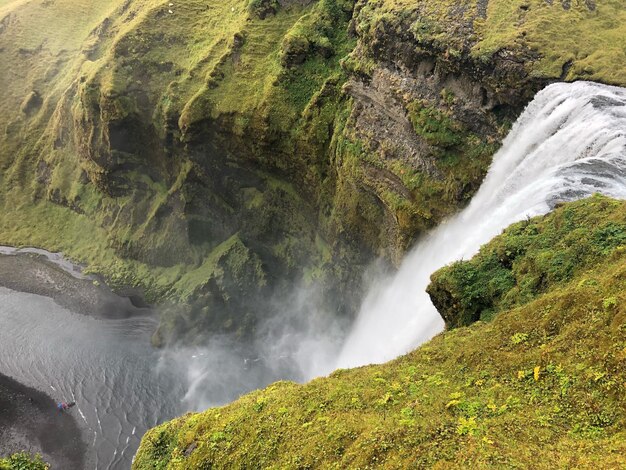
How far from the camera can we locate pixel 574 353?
10023 millimetres

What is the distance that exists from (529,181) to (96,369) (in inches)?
1325

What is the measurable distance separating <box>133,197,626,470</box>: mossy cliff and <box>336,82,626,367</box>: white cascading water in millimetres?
2811

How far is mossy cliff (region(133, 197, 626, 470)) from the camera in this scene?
29.5 feet

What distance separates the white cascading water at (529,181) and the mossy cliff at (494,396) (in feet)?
9.22

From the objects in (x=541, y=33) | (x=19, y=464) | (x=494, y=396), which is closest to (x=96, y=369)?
(x=19, y=464)

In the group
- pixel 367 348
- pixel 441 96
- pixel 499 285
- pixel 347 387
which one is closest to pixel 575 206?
pixel 499 285

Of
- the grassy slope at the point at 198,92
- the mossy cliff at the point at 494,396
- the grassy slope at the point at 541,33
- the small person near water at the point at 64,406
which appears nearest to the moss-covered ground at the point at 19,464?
the mossy cliff at the point at 494,396

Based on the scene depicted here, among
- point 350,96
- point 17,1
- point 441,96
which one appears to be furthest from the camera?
point 17,1

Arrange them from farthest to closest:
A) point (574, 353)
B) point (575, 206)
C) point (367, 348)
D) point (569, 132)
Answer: point (367, 348), point (569, 132), point (575, 206), point (574, 353)

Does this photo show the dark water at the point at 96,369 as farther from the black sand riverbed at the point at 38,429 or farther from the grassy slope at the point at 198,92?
the grassy slope at the point at 198,92

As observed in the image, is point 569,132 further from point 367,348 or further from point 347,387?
point 367,348

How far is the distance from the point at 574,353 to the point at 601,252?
12.6 feet

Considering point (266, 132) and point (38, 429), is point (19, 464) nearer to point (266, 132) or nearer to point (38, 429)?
point (38, 429)

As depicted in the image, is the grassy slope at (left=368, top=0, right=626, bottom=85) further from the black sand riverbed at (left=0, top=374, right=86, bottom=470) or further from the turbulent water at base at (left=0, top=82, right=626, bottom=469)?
the black sand riverbed at (left=0, top=374, right=86, bottom=470)
